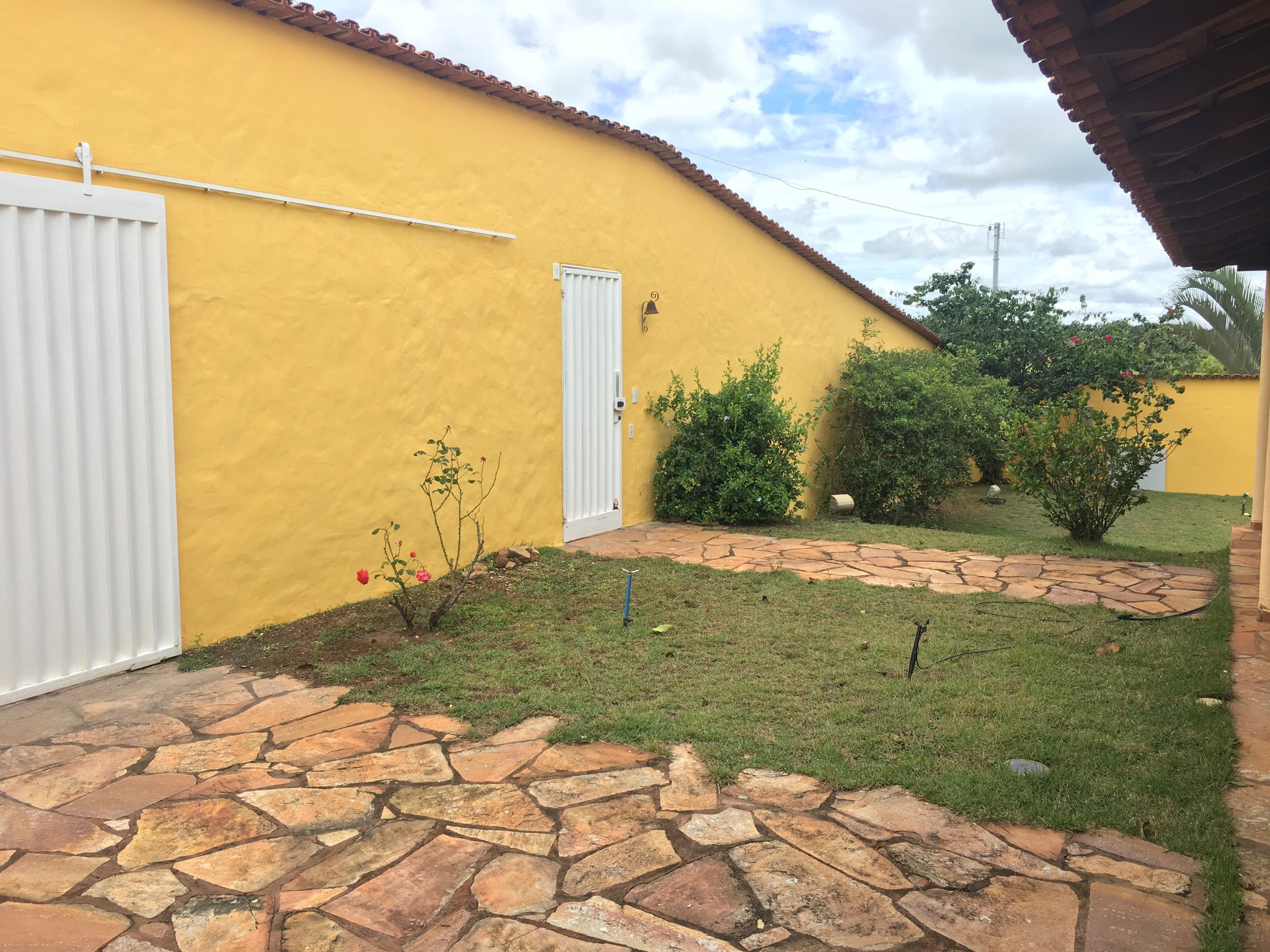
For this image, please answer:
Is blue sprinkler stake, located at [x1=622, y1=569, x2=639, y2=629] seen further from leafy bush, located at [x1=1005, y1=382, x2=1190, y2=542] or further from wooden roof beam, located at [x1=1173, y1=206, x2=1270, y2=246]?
leafy bush, located at [x1=1005, y1=382, x2=1190, y2=542]

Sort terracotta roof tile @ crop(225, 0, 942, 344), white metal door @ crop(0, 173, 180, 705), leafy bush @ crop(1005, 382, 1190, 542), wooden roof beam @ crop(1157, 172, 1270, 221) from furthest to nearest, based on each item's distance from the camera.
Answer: leafy bush @ crop(1005, 382, 1190, 542) → terracotta roof tile @ crop(225, 0, 942, 344) → wooden roof beam @ crop(1157, 172, 1270, 221) → white metal door @ crop(0, 173, 180, 705)

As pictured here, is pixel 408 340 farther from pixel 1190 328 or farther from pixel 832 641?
pixel 1190 328

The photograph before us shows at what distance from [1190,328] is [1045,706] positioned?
17.0m

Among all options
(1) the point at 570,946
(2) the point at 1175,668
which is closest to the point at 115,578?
(1) the point at 570,946

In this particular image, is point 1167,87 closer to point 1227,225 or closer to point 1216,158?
point 1216,158

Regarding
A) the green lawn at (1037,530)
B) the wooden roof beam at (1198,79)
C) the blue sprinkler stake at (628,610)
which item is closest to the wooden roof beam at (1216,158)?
the wooden roof beam at (1198,79)

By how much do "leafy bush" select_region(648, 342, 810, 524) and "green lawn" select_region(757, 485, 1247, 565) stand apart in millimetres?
350

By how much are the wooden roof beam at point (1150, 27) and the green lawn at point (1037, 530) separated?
5.67 metres

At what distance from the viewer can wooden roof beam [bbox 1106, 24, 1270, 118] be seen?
343cm

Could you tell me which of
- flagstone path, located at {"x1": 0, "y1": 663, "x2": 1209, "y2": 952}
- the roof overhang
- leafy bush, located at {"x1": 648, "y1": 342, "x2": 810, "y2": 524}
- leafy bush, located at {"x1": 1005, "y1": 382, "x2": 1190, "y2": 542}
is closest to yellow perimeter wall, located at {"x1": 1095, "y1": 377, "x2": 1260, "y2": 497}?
leafy bush, located at {"x1": 1005, "y1": 382, "x2": 1190, "y2": 542}

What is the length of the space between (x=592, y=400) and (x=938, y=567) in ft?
11.6

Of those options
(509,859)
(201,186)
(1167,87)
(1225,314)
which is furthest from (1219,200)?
(1225,314)

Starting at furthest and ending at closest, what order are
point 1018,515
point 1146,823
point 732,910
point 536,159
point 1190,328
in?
point 1190,328
point 1018,515
point 536,159
point 1146,823
point 732,910

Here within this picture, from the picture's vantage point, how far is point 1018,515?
14586 millimetres
